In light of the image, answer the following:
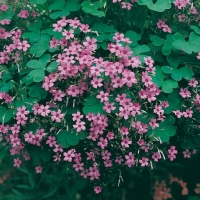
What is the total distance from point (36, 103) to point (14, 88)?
18 cm

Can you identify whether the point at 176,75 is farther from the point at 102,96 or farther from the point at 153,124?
the point at 102,96

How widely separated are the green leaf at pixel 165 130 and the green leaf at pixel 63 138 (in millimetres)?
447

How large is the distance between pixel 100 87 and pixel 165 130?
15.7 inches

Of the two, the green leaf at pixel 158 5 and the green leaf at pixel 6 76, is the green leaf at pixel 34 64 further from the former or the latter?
the green leaf at pixel 158 5

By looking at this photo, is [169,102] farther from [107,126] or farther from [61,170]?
[61,170]

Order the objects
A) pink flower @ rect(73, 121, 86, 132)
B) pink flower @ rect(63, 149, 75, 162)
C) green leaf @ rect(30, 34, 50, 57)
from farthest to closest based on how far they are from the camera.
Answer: green leaf @ rect(30, 34, 50, 57) < pink flower @ rect(63, 149, 75, 162) < pink flower @ rect(73, 121, 86, 132)

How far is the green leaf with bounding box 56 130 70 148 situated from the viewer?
5.43 ft

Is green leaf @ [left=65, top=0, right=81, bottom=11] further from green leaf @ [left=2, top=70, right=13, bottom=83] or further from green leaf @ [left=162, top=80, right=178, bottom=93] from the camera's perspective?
green leaf @ [left=162, top=80, right=178, bottom=93]

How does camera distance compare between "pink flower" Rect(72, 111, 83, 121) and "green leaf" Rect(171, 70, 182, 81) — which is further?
"green leaf" Rect(171, 70, 182, 81)

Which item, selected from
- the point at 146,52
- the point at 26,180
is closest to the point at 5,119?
the point at 146,52

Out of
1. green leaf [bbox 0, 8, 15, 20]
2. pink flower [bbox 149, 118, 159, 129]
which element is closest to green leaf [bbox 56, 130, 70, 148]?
pink flower [bbox 149, 118, 159, 129]

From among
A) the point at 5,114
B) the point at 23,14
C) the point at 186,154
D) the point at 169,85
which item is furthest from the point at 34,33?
the point at 186,154

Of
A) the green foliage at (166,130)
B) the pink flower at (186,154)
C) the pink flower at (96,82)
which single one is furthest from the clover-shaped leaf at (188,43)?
the pink flower at (186,154)

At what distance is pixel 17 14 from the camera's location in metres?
2.03
